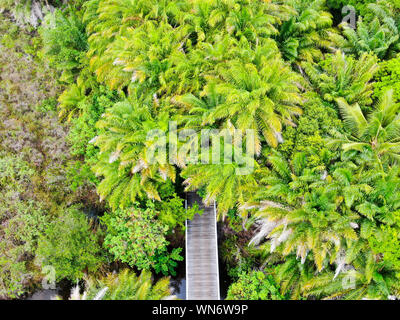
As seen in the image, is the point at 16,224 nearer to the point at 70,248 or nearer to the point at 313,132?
the point at 70,248

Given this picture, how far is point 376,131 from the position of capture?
11.2 m

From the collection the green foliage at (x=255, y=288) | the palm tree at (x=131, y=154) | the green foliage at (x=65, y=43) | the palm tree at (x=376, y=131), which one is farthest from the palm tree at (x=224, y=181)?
the green foliage at (x=65, y=43)

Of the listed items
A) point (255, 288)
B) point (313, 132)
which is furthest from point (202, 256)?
point (313, 132)

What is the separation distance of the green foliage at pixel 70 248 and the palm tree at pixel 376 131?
31.1 feet

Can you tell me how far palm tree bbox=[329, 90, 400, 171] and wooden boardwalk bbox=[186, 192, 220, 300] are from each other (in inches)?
220

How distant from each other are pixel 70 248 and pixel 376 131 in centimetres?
1149

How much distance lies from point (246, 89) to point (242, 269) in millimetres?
6871

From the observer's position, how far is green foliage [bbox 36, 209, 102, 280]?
11.7 meters

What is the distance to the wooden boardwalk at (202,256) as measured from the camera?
12.3 meters

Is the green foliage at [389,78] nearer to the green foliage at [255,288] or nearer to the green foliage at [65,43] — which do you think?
the green foliage at [255,288]

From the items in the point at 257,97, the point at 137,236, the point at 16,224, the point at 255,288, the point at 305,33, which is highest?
the point at 305,33

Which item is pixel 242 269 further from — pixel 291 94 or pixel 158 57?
pixel 158 57

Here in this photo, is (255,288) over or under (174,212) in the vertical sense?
under

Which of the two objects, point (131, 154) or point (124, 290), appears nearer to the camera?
point (124, 290)
